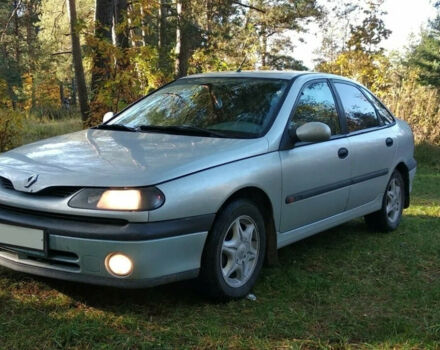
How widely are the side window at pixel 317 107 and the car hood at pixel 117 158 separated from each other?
0.62 m

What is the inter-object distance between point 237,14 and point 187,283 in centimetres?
2385

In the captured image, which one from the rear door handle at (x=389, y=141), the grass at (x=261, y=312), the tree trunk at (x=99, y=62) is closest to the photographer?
the grass at (x=261, y=312)

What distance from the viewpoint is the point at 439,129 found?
12.4 meters

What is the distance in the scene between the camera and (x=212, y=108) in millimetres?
4160

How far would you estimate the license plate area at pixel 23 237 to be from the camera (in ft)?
9.80

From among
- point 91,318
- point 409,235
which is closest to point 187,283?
point 91,318

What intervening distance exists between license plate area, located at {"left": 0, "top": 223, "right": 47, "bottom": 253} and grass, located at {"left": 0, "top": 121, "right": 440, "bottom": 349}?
1.35ft

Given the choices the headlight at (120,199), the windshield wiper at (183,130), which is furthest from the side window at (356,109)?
the headlight at (120,199)

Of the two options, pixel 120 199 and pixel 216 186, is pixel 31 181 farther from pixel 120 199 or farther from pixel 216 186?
pixel 216 186

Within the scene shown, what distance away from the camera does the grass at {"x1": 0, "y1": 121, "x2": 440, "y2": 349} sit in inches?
113

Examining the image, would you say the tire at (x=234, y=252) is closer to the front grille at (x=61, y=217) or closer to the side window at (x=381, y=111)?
the front grille at (x=61, y=217)

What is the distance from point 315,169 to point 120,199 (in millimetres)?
1773

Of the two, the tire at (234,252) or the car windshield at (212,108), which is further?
the car windshield at (212,108)

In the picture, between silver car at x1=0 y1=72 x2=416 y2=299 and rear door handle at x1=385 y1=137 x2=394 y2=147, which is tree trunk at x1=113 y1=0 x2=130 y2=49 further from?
rear door handle at x1=385 y1=137 x2=394 y2=147
